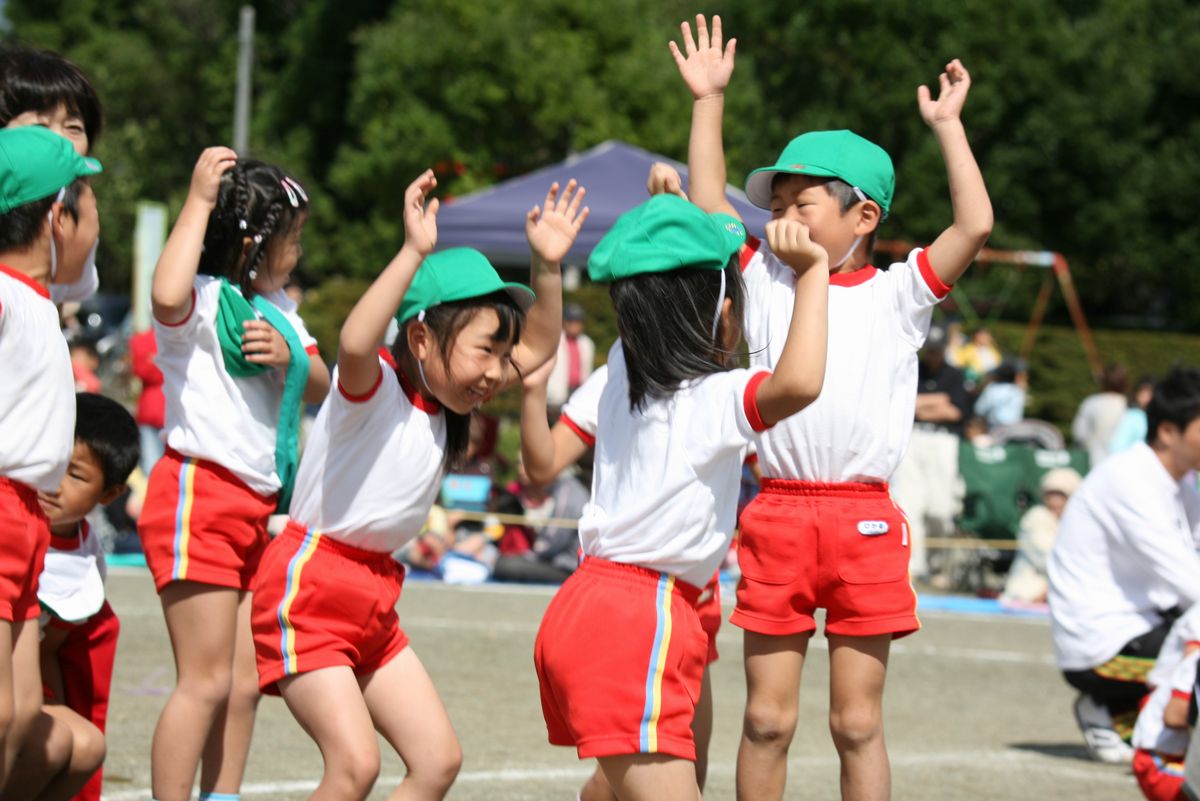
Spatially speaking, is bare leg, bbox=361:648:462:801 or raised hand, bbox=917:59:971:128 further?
raised hand, bbox=917:59:971:128

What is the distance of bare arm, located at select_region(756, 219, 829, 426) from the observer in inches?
135

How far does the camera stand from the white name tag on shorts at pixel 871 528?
14.2ft

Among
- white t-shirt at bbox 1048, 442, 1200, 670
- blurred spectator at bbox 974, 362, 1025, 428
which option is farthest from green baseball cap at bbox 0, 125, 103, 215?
blurred spectator at bbox 974, 362, 1025, 428

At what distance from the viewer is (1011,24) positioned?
106 ft

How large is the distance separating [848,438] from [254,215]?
6.19 ft

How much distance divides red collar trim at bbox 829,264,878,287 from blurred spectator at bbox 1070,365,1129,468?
10.7 m

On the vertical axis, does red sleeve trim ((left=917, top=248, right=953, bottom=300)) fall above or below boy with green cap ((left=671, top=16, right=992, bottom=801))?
above

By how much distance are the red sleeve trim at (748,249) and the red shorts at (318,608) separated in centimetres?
136

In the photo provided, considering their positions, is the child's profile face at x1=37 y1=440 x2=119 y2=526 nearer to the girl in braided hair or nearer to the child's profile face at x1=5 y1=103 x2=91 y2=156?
the girl in braided hair

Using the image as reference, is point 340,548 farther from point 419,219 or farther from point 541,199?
point 541,199

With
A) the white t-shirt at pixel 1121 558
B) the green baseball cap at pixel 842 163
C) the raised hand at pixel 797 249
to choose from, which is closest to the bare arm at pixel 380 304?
the raised hand at pixel 797 249

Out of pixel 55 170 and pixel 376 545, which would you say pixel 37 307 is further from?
pixel 376 545

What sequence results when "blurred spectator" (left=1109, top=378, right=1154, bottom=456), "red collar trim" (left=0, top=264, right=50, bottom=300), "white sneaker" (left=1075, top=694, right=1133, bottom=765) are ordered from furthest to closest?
1. "blurred spectator" (left=1109, top=378, right=1154, bottom=456)
2. "white sneaker" (left=1075, top=694, right=1133, bottom=765)
3. "red collar trim" (left=0, top=264, right=50, bottom=300)

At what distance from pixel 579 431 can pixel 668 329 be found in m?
0.75
